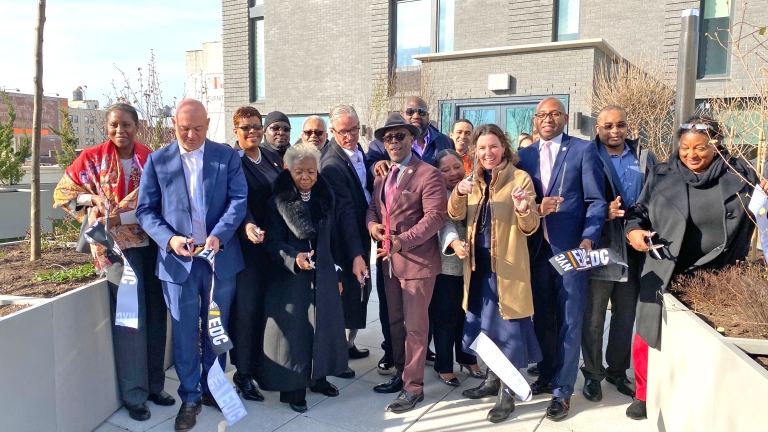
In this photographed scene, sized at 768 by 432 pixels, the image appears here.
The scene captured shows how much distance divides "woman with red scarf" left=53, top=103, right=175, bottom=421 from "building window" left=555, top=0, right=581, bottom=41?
12.0m

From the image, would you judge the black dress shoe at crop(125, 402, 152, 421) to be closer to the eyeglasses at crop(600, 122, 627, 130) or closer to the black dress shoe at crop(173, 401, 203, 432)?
the black dress shoe at crop(173, 401, 203, 432)

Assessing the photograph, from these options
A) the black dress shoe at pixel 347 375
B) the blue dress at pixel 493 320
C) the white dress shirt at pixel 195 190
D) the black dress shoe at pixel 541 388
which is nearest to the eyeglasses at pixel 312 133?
the white dress shirt at pixel 195 190

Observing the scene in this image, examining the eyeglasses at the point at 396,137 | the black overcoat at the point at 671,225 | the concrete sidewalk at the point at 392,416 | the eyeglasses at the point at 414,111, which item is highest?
the eyeglasses at the point at 414,111

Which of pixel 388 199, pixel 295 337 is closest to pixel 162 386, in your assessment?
pixel 295 337

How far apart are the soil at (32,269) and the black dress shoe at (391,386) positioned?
228 cm

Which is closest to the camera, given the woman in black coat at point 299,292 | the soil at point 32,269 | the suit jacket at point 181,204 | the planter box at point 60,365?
the planter box at point 60,365

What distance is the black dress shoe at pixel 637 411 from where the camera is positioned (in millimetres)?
3750

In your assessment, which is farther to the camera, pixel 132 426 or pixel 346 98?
pixel 346 98

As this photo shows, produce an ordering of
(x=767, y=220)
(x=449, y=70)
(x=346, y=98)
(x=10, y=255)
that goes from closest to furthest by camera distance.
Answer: (x=767, y=220) → (x=10, y=255) → (x=449, y=70) → (x=346, y=98)

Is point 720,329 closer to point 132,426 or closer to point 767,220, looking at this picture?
point 767,220

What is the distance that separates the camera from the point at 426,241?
3.81 meters

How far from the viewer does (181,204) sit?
11.6ft

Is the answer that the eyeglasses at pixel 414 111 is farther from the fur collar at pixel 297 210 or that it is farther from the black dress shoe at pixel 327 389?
the black dress shoe at pixel 327 389

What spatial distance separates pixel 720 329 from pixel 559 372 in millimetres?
1132
